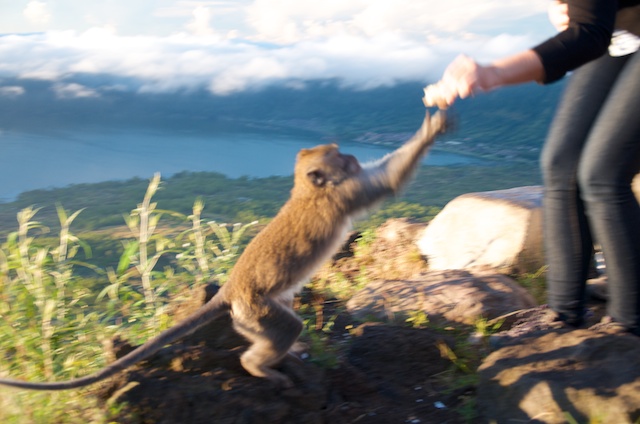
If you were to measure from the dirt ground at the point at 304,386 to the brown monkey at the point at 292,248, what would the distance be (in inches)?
4.7

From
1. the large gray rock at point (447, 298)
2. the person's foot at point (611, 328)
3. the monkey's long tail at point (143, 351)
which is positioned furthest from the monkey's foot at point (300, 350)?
the person's foot at point (611, 328)

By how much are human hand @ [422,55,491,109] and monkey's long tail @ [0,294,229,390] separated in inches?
49.8

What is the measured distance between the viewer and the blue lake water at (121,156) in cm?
1314

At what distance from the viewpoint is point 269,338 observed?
283cm

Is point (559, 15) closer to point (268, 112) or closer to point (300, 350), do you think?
point (300, 350)

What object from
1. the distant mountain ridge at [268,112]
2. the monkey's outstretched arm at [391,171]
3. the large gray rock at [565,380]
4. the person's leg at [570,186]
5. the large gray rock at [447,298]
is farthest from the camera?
the distant mountain ridge at [268,112]

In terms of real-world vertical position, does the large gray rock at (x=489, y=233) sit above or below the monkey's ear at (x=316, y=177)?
below

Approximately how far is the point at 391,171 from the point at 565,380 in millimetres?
1223

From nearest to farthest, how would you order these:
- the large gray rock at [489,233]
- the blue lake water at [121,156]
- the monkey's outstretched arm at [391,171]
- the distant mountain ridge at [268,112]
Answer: the monkey's outstretched arm at [391,171], the large gray rock at [489,233], the blue lake water at [121,156], the distant mountain ridge at [268,112]

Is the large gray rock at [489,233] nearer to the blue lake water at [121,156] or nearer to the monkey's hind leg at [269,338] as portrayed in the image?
the monkey's hind leg at [269,338]

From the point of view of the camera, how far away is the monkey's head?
10.7 feet

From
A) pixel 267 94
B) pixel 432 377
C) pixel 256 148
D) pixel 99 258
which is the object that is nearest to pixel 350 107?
pixel 267 94

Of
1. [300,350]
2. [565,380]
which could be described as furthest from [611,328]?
[300,350]

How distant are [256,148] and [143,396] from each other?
38.8 ft
